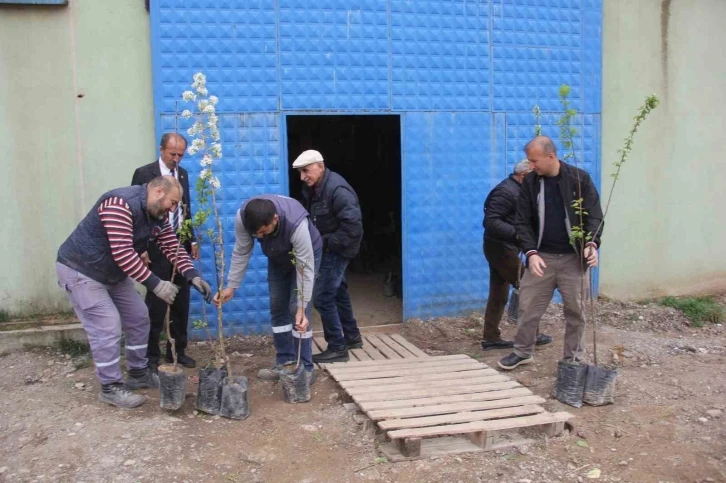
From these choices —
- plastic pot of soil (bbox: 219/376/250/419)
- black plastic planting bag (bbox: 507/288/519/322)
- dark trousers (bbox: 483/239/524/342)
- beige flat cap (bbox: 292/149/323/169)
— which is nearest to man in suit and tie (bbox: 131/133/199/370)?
beige flat cap (bbox: 292/149/323/169)

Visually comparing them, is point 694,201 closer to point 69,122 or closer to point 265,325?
point 265,325

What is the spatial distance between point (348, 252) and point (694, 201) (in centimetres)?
468

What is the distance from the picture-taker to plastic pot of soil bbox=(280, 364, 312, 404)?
438 cm

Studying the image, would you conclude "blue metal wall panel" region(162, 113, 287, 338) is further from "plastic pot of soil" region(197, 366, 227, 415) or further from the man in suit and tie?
"plastic pot of soil" region(197, 366, 227, 415)

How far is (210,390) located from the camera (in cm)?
417

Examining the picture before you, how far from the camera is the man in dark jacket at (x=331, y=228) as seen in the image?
16.0 feet

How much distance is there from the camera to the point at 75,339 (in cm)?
547

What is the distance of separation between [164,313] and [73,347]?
1182 millimetres

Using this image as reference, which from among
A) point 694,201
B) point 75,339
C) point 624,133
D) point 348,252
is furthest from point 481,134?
point 75,339

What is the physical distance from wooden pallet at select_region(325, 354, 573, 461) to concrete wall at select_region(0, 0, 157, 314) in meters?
2.72

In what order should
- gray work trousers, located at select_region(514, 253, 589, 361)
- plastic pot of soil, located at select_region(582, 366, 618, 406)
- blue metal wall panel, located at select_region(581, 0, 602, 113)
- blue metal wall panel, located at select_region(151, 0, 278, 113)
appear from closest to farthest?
plastic pot of soil, located at select_region(582, 366, 618, 406)
gray work trousers, located at select_region(514, 253, 589, 361)
blue metal wall panel, located at select_region(151, 0, 278, 113)
blue metal wall panel, located at select_region(581, 0, 602, 113)

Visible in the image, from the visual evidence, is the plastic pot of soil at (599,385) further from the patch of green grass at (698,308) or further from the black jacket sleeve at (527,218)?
the patch of green grass at (698,308)

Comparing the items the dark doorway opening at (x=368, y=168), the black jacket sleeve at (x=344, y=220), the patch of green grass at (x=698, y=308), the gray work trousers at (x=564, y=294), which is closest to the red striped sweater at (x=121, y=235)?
the black jacket sleeve at (x=344, y=220)

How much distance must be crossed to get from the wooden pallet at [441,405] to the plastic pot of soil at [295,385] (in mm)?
279
